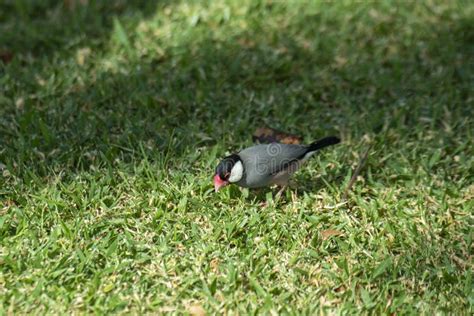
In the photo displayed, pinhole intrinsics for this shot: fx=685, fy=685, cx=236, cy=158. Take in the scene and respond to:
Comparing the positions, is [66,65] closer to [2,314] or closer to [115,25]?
[115,25]

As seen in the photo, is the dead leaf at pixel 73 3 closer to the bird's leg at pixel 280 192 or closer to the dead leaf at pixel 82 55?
the dead leaf at pixel 82 55

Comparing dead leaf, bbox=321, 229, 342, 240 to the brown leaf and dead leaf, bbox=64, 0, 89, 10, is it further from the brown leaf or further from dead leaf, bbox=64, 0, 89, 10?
dead leaf, bbox=64, 0, 89, 10

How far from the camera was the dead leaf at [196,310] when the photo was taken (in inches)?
131

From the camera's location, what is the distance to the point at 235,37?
5.94m

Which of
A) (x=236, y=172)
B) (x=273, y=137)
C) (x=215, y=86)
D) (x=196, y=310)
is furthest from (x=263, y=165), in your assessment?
(x=215, y=86)

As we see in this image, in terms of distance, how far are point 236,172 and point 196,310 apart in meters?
0.95

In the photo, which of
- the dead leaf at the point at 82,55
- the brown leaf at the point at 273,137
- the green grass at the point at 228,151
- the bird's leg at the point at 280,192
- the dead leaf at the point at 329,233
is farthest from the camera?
the dead leaf at the point at 82,55

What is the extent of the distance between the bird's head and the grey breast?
0.04 metres

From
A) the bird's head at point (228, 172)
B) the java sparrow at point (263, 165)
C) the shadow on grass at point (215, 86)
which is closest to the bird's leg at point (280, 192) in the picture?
the java sparrow at point (263, 165)

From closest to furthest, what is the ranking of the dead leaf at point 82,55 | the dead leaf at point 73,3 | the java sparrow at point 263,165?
1. the java sparrow at point 263,165
2. the dead leaf at point 82,55
3. the dead leaf at point 73,3

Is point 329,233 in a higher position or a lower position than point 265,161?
lower

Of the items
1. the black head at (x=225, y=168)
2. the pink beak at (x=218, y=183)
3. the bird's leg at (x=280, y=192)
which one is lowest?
the bird's leg at (x=280, y=192)

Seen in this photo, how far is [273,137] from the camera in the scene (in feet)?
15.9

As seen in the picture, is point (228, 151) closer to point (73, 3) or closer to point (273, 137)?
point (273, 137)
